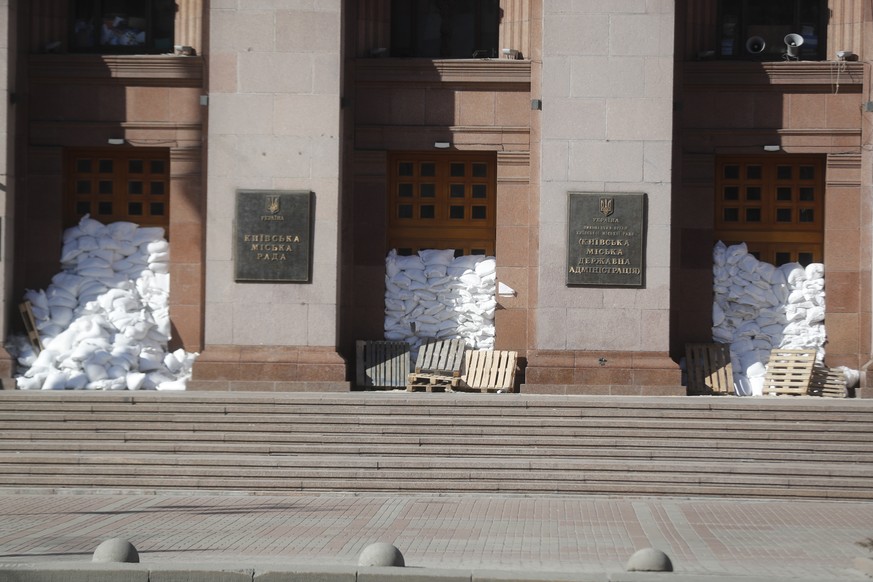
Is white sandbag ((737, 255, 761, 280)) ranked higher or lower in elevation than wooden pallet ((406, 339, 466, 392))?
higher

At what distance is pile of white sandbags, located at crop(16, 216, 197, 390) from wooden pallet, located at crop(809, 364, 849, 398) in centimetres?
1022

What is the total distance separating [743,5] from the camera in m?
21.2

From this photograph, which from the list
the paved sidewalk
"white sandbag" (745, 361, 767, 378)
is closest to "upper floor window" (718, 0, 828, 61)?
"white sandbag" (745, 361, 767, 378)

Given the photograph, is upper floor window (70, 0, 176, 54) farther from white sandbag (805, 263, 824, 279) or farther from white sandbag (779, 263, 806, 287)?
white sandbag (805, 263, 824, 279)

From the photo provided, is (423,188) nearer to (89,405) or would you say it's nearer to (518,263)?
(518,263)

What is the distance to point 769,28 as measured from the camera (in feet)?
69.6

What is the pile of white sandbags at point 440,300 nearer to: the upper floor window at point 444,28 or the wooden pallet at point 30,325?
the upper floor window at point 444,28

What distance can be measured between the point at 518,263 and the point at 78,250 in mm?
7478

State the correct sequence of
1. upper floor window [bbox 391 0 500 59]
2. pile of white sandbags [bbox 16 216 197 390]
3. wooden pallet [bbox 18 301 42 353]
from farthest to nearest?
upper floor window [bbox 391 0 500 59] → wooden pallet [bbox 18 301 42 353] → pile of white sandbags [bbox 16 216 197 390]

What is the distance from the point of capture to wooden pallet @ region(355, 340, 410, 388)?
20125mm

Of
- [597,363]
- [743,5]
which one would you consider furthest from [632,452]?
[743,5]

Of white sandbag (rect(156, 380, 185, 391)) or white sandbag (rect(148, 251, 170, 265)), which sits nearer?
white sandbag (rect(156, 380, 185, 391))

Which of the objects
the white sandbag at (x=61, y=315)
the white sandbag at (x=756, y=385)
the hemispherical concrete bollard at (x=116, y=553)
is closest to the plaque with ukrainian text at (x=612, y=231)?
the white sandbag at (x=756, y=385)

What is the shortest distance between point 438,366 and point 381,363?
3.10ft
